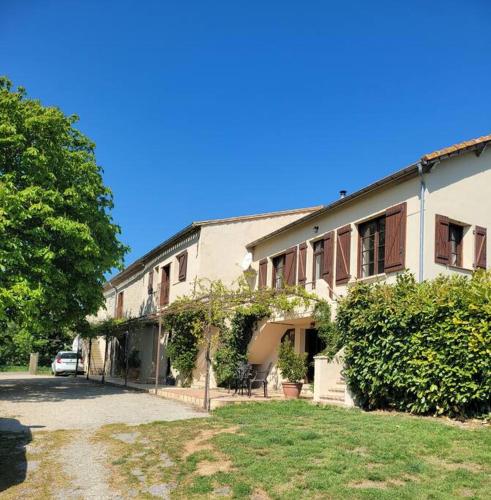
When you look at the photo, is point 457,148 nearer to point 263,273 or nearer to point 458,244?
point 458,244

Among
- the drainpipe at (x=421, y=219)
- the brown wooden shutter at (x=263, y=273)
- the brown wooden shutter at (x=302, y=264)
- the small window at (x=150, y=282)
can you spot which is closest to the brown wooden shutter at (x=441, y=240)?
the drainpipe at (x=421, y=219)

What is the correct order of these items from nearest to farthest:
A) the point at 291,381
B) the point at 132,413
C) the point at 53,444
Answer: the point at 53,444 < the point at 132,413 < the point at 291,381

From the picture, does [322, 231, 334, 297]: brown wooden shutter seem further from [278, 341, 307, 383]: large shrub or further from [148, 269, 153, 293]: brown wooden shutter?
[148, 269, 153, 293]: brown wooden shutter

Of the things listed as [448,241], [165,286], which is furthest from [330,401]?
[165,286]

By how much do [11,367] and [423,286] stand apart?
34.0m

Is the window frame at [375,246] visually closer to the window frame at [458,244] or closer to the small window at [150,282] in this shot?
the window frame at [458,244]

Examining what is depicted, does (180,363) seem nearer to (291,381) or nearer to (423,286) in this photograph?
(291,381)

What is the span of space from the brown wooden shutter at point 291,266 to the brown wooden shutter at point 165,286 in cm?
743

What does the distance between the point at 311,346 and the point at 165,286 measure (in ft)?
29.8

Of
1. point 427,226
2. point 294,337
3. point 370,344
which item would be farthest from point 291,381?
point 427,226

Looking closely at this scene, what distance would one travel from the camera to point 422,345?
10.1 meters

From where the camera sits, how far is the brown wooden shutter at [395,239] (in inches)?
516

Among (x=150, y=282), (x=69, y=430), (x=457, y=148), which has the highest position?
(x=457, y=148)

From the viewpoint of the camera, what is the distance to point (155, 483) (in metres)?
6.58
